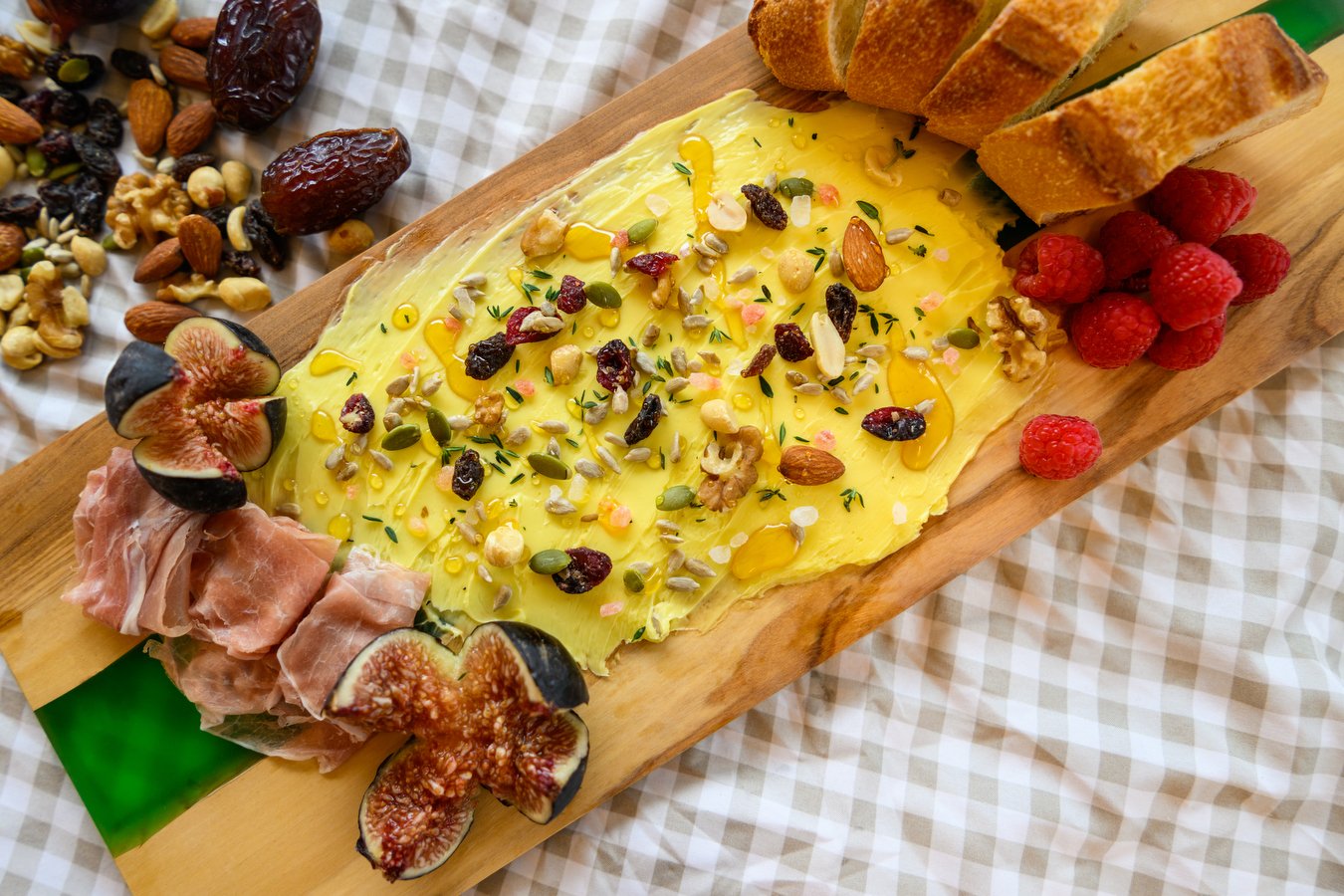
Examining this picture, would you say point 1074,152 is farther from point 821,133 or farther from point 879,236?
point 821,133

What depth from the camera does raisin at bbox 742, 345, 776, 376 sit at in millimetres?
2121

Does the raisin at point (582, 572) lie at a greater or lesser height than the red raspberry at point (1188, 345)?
lesser

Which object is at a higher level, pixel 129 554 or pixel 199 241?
pixel 199 241

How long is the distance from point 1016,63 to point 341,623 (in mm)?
2322

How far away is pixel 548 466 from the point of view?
2127 mm

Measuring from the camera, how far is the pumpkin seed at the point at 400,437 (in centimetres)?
212

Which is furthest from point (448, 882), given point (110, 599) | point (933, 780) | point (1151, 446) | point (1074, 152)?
point (1074, 152)

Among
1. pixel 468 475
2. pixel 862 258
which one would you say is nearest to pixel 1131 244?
pixel 862 258

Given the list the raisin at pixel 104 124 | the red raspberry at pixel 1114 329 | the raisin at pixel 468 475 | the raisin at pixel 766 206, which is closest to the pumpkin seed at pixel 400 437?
the raisin at pixel 468 475

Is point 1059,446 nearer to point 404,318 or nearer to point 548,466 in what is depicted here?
point 548,466

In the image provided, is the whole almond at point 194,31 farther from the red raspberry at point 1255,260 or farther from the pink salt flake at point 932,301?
the red raspberry at point 1255,260

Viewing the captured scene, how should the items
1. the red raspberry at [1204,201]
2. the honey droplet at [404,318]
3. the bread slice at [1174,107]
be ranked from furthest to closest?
the honey droplet at [404,318] < the red raspberry at [1204,201] < the bread slice at [1174,107]

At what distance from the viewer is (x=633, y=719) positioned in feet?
7.11

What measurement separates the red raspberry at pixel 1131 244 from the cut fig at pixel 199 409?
2395 millimetres
